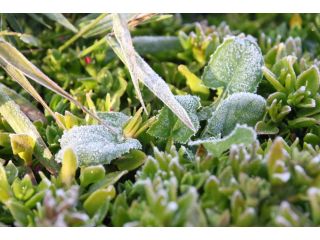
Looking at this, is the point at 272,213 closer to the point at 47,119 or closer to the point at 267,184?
the point at 267,184

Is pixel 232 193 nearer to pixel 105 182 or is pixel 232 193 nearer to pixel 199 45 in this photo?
pixel 105 182

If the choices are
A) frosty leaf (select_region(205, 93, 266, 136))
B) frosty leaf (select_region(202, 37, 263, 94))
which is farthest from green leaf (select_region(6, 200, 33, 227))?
frosty leaf (select_region(202, 37, 263, 94))

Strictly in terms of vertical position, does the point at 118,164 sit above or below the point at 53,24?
below

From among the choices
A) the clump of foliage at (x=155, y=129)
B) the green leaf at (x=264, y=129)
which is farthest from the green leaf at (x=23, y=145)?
the green leaf at (x=264, y=129)

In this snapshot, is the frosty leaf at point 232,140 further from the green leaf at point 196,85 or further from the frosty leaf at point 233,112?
the green leaf at point 196,85

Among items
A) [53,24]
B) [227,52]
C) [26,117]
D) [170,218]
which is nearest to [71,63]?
[53,24]

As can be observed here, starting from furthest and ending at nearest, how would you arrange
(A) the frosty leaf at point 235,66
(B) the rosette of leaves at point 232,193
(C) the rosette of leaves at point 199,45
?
(C) the rosette of leaves at point 199,45 < (A) the frosty leaf at point 235,66 < (B) the rosette of leaves at point 232,193
